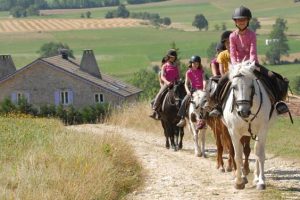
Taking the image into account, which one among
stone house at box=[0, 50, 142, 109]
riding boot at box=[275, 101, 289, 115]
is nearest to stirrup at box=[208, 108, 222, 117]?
riding boot at box=[275, 101, 289, 115]

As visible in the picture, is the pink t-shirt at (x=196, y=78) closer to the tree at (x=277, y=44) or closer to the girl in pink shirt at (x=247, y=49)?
the girl in pink shirt at (x=247, y=49)

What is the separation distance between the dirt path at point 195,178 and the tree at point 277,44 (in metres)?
93.0

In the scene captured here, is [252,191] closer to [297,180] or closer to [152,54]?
[297,180]

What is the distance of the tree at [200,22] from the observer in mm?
150000

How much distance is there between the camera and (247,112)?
10680 mm

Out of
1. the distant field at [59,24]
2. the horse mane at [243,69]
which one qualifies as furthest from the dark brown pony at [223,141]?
the distant field at [59,24]

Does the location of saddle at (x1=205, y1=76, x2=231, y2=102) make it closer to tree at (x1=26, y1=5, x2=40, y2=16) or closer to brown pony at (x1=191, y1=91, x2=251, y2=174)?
brown pony at (x1=191, y1=91, x2=251, y2=174)

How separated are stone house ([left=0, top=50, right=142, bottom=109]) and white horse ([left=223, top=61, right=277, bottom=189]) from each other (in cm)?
6620

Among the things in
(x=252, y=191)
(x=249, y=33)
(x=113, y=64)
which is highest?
(x=249, y=33)

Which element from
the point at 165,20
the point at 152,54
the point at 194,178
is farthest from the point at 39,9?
the point at 194,178

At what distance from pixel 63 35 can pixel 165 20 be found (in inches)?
1033

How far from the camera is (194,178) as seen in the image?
12.8m

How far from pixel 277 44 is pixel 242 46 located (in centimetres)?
9943

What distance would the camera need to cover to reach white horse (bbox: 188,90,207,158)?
16281mm
